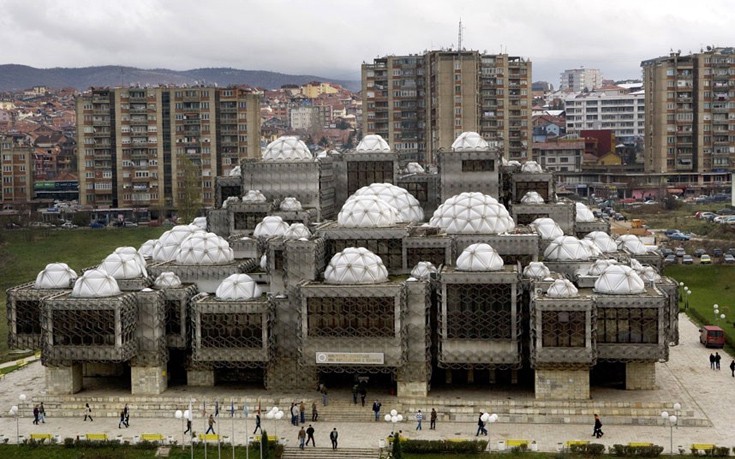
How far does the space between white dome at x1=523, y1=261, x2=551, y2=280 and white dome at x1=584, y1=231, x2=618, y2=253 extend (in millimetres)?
11533

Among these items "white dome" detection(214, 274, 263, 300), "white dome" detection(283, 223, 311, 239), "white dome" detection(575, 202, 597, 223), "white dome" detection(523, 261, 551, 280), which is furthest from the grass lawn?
"white dome" detection(523, 261, 551, 280)

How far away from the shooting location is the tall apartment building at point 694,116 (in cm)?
14612

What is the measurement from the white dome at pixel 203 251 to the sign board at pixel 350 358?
417 inches

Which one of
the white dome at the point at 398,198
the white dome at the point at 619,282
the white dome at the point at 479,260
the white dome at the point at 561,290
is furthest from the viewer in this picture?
the white dome at the point at 398,198

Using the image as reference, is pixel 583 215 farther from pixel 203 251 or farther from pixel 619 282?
pixel 203 251

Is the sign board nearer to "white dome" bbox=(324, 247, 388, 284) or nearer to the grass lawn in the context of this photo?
"white dome" bbox=(324, 247, 388, 284)

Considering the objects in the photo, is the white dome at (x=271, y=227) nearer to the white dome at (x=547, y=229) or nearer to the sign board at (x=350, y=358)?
the sign board at (x=350, y=358)

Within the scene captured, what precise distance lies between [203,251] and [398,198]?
1430 centimetres

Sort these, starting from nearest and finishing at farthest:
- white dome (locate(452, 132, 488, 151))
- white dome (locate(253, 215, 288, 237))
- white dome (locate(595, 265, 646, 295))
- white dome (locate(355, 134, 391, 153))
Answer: white dome (locate(595, 265, 646, 295))
white dome (locate(253, 215, 288, 237))
white dome (locate(452, 132, 488, 151))
white dome (locate(355, 134, 391, 153))

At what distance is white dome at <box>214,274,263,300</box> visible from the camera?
55.5 metres

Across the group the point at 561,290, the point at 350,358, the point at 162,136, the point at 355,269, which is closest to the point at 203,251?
the point at 355,269

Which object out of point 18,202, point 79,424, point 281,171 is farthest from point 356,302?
point 18,202

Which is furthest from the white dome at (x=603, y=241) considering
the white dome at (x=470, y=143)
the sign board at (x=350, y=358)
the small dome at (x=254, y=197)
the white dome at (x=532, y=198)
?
the small dome at (x=254, y=197)

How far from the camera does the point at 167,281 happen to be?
57938 mm
